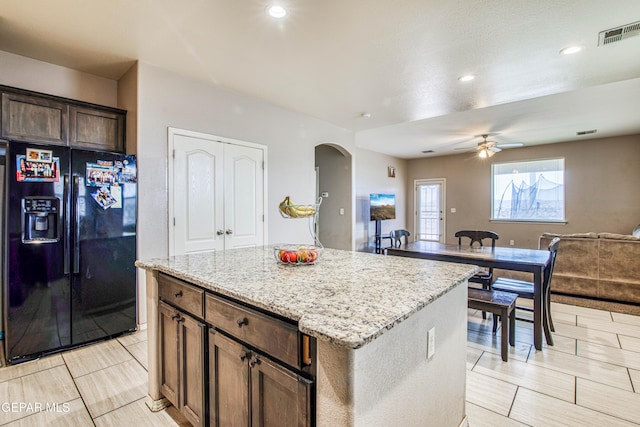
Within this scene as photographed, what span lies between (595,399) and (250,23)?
3570 mm

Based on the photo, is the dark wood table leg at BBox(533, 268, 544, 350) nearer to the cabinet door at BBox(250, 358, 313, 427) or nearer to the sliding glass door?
the cabinet door at BBox(250, 358, 313, 427)

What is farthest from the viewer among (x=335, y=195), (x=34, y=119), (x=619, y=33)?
(x=335, y=195)

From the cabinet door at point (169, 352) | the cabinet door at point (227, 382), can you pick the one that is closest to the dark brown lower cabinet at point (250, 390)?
the cabinet door at point (227, 382)

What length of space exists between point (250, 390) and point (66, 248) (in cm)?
232

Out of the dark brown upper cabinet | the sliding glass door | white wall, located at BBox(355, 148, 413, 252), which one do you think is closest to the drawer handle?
the dark brown upper cabinet

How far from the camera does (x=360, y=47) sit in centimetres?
264

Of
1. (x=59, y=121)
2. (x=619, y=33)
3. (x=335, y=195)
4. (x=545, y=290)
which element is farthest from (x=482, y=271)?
(x=59, y=121)

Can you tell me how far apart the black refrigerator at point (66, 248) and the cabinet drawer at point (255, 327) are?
192 cm

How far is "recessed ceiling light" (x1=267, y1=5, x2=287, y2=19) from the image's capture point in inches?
83.7

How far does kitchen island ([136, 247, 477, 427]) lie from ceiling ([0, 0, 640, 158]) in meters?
1.78

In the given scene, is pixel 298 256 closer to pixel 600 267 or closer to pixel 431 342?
pixel 431 342

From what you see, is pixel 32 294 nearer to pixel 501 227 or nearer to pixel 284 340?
pixel 284 340

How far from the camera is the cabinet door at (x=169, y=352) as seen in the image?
165 centimetres

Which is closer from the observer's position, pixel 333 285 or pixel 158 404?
pixel 333 285
